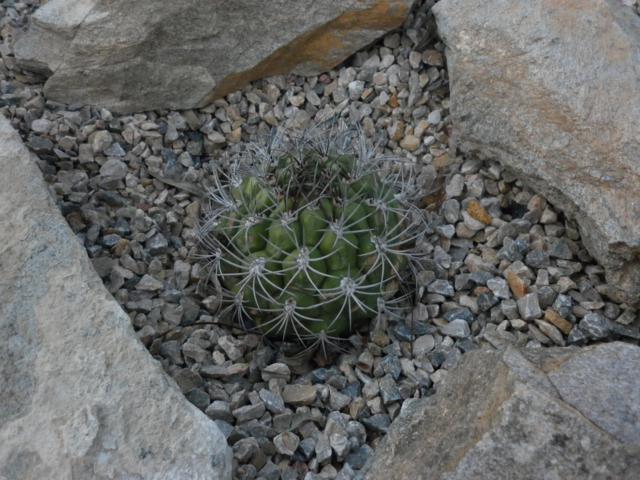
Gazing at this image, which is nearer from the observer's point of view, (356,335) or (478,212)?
(356,335)

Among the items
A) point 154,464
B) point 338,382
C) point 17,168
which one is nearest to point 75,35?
point 17,168

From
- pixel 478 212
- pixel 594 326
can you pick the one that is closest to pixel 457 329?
pixel 594 326

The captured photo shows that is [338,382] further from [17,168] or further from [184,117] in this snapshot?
[184,117]

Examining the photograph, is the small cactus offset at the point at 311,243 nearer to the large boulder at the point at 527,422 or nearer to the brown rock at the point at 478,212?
the brown rock at the point at 478,212

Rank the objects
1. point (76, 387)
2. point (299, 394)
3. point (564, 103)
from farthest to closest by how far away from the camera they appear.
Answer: point (564, 103)
point (299, 394)
point (76, 387)

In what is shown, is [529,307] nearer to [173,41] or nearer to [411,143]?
[411,143]

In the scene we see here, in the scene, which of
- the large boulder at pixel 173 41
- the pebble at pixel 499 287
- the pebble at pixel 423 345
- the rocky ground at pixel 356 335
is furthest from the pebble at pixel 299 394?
the large boulder at pixel 173 41

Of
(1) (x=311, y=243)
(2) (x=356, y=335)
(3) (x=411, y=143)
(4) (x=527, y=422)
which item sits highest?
(4) (x=527, y=422)

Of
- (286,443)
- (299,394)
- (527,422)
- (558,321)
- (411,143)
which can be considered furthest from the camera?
(411,143)
